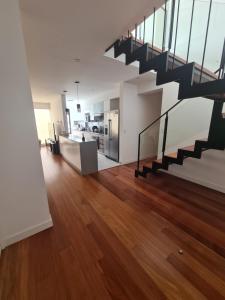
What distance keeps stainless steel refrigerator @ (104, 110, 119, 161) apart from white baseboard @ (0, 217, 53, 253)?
3.40m

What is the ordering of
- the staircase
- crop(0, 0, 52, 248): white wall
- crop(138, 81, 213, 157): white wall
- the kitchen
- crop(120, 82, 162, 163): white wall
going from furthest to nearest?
1. the kitchen
2. crop(120, 82, 162, 163): white wall
3. crop(138, 81, 213, 157): white wall
4. the staircase
5. crop(0, 0, 52, 248): white wall

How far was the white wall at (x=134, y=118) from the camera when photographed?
438 centimetres

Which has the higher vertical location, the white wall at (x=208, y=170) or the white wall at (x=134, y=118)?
the white wall at (x=134, y=118)

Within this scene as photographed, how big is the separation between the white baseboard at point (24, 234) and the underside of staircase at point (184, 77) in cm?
265

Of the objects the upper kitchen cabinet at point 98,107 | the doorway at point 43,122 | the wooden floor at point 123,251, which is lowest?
the wooden floor at point 123,251

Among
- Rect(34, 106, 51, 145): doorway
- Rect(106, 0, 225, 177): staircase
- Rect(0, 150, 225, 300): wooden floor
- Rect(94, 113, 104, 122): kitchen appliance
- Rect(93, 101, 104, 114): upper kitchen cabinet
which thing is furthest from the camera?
Rect(34, 106, 51, 145): doorway

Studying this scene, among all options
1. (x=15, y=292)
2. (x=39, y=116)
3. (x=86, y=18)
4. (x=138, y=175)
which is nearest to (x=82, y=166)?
(x=138, y=175)

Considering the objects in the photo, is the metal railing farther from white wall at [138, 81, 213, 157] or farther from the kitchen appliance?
the kitchen appliance

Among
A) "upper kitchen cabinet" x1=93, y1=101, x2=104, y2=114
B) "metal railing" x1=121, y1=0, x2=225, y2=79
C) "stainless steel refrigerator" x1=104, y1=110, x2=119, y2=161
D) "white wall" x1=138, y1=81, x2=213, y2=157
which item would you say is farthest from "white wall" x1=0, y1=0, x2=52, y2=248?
"upper kitchen cabinet" x1=93, y1=101, x2=104, y2=114

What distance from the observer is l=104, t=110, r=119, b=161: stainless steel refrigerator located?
4.90m

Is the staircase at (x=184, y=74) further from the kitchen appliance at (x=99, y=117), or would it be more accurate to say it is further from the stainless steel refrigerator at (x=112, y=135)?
the kitchen appliance at (x=99, y=117)

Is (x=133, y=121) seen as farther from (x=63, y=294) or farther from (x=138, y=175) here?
(x=63, y=294)

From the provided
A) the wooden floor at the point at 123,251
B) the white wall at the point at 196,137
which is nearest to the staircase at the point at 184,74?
the white wall at the point at 196,137

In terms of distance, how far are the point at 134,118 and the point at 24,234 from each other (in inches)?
164
